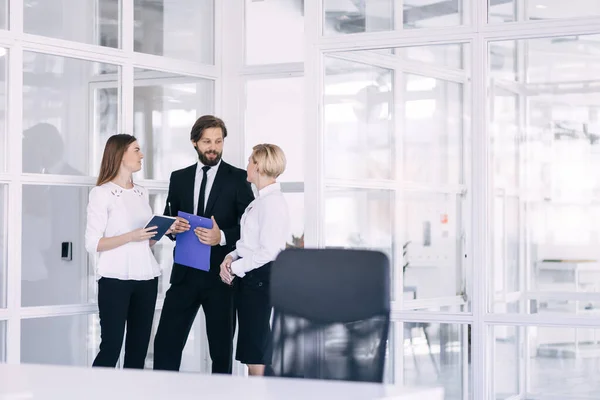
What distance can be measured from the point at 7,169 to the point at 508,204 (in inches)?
108

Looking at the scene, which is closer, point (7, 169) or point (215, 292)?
point (7, 169)

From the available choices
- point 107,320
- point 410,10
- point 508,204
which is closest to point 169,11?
point 410,10

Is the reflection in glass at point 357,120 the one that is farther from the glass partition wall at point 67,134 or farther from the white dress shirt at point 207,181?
the glass partition wall at point 67,134

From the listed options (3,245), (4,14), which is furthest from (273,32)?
(3,245)

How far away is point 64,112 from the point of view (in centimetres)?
555

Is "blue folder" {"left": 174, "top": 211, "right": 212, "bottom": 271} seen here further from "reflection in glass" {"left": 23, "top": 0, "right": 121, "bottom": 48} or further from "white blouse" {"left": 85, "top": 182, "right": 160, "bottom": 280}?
"reflection in glass" {"left": 23, "top": 0, "right": 121, "bottom": 48}

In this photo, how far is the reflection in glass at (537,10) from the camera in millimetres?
5348

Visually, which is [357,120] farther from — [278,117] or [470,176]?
[278,117]

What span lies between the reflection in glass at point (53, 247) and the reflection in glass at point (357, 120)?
1487 millimetres

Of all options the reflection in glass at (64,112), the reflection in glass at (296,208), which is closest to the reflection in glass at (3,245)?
the reflection in glass at (64,112)

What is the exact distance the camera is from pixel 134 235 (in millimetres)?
5406

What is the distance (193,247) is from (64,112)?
3.44 feet

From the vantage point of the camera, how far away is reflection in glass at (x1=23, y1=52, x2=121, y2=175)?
17.7 feet

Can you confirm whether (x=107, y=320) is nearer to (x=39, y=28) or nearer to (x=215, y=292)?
(x=215, y=292)
